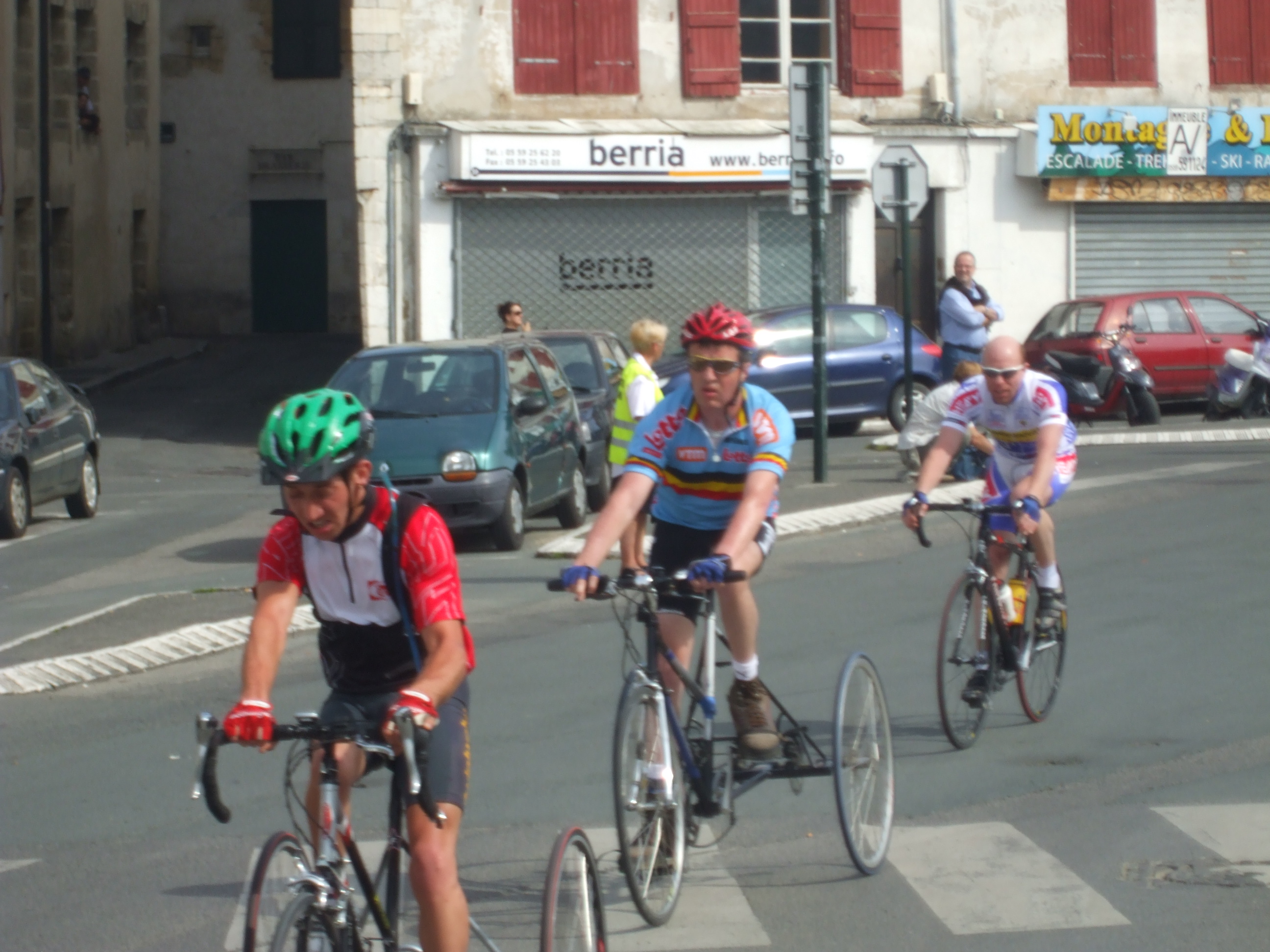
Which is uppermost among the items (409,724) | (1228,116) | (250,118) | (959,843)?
(250,118)

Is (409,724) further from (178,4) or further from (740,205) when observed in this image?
(178,4)

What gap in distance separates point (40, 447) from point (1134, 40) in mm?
17210

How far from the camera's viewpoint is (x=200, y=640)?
32.8ft

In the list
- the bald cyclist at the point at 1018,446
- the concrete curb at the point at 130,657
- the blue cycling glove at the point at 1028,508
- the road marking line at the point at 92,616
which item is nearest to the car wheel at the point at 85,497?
the road marking line at the point at 92,616

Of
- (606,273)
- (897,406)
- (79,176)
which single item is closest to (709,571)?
(897,406)

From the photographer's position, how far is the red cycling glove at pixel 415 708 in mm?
3746

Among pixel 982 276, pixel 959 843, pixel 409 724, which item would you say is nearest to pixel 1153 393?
pixel 982 276

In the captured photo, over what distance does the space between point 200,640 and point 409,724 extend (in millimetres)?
6547

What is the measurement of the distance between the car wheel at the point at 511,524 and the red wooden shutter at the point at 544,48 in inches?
486

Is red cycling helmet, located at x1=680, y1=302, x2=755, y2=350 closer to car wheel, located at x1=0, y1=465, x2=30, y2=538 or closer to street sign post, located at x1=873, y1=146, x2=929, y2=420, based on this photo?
car wheel, located at x1=0, y1=465, x2=30, y2=538

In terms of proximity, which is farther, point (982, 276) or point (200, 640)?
point (982, 276)

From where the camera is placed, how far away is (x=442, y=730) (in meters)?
4.18

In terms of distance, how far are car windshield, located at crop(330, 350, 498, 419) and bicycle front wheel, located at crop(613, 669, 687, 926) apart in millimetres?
8882

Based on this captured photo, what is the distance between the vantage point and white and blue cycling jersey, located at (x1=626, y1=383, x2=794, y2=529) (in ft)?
19.3
